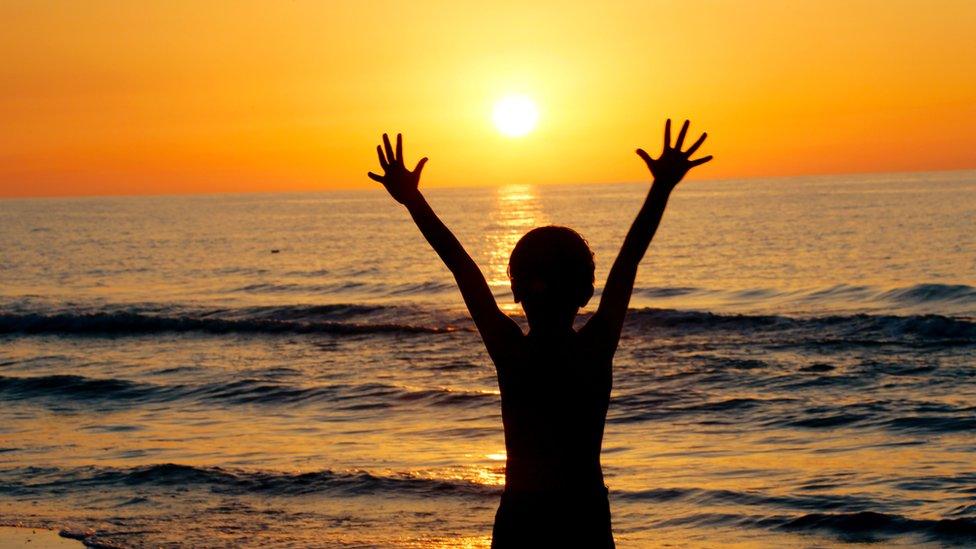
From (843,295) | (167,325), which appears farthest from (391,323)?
(843,295)

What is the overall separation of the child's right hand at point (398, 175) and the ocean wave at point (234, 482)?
782 cm

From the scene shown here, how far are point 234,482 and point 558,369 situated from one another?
354 inches

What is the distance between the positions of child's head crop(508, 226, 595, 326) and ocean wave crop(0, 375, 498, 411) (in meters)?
13.2

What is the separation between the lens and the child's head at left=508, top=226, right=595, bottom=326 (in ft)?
11.2

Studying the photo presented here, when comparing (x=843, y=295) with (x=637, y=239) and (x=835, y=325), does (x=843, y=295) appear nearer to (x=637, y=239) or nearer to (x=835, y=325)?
(x=835, y=325)

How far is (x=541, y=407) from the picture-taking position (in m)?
3.49

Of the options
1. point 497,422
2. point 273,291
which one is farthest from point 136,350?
point 273,291

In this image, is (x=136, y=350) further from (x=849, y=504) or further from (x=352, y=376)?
(x=849, y=504)

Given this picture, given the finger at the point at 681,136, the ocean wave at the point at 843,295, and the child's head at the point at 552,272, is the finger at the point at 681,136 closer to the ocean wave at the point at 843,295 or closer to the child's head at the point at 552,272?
the child's head at the point at 552,272

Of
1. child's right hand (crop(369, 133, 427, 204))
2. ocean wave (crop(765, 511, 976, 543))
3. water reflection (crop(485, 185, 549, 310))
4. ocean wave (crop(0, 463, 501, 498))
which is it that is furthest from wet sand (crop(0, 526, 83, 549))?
water reflection (crop(485, 185, 549, 310))

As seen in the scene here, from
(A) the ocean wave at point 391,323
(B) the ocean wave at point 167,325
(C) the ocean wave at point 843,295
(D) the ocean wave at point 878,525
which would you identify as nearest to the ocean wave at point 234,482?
(D) the ocean wave at point 878,525

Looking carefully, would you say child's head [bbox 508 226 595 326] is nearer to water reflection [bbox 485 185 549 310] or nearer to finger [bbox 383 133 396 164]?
finger [bbox 383 133 396 164]

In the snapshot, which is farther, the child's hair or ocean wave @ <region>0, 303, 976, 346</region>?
ocean wave @ <region>0, 303, 976, 346</region>

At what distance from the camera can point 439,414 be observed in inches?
629
